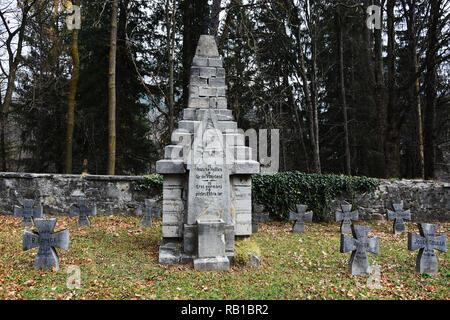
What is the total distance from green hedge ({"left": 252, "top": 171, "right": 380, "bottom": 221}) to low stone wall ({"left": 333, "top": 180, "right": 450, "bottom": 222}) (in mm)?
413

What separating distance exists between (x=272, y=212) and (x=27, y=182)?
27.5 feet

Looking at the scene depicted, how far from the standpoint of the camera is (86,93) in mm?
15805

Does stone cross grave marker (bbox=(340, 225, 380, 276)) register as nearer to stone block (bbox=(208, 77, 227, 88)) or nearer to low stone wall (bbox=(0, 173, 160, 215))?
stone block (bbox=(208, 77, 227, 88))

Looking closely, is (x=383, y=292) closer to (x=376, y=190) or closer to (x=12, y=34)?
(x=376, y=190)

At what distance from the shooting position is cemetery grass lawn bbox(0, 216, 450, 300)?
4.32m

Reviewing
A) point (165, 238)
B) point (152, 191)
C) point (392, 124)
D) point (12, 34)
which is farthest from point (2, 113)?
point (392, 124)

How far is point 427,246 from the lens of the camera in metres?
5.54

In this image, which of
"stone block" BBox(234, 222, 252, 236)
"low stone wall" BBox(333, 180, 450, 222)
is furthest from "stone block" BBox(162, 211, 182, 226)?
"low stone wall" BBox(333, 180, 450, 222)

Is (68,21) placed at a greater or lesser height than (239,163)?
greater

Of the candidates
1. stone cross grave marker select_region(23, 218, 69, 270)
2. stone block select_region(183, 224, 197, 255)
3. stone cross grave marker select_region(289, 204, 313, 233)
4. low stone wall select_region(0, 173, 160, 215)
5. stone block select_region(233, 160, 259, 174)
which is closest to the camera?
stone cross grave marker select_region(23, 218, 69, 270)

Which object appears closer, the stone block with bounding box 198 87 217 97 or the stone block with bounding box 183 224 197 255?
the stone block with bounding box 183 224 197 255

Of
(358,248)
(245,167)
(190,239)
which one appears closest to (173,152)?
(245,167)

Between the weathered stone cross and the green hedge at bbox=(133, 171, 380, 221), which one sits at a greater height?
the green hedge at bbox=(133, 171, 380, 221)

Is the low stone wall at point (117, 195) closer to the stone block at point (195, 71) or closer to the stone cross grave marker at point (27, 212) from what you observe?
the stone cross grave marker at point (27, 212)
